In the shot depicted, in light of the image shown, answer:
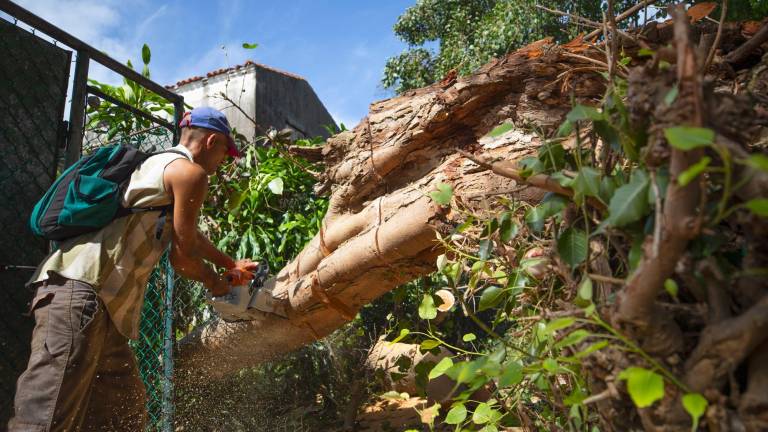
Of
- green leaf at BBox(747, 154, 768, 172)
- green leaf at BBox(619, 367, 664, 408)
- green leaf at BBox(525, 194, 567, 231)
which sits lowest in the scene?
green leaf at BBox(619, 367, 664, 408)

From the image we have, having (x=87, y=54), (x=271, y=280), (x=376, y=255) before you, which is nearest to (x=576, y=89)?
(x=376, y=255)

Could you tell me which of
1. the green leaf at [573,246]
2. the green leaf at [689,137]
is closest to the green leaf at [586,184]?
the green leaf at [573,246]

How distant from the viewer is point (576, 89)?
7.30ft

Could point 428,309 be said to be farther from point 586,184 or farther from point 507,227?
point 586,184

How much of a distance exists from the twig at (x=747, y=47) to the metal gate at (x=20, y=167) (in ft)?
10.0

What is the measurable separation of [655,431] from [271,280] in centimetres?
250

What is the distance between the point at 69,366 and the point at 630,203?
2223 mm

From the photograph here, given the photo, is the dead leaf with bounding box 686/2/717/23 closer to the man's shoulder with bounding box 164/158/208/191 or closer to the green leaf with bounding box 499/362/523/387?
the green leaf with bounding box 499/362/523/387

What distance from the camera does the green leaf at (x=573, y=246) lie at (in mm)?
1098

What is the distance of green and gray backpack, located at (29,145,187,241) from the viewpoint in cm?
231

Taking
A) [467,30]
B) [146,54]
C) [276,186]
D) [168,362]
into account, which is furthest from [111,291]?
[467,30]

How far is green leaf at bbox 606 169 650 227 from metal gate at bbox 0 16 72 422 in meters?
2.76

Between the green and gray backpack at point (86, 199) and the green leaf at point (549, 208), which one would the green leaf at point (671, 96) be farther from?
the green and gray backpack at point (86, 199)

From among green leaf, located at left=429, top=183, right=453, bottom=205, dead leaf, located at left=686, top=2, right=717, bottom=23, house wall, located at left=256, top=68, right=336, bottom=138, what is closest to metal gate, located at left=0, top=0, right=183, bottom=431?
green leaf, located at left=429, top=183, right=453, bottom=205
